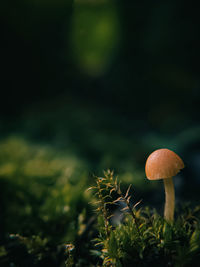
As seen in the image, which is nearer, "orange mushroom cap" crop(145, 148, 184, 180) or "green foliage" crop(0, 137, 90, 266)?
"orange mushroom cap" crop(145, 148, 184, 180)

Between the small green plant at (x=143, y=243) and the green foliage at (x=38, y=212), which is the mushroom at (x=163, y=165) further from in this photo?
the green foliage at (x=38, y=212)

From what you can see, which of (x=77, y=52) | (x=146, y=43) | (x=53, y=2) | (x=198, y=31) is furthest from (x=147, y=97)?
(x=53, y=2)

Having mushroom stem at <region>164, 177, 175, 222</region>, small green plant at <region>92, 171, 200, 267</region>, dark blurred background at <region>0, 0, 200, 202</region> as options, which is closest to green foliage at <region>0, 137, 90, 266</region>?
small green plant at <region>92, 171, 200, 267</region>

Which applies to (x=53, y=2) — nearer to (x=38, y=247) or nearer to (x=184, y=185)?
(x=184, y=185)

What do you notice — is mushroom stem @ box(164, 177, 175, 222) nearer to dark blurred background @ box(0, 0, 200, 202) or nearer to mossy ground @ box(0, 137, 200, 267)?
mossy ground @ box(0, 137, 200, 267)

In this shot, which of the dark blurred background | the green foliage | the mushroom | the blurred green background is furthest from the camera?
the dark blurred background
